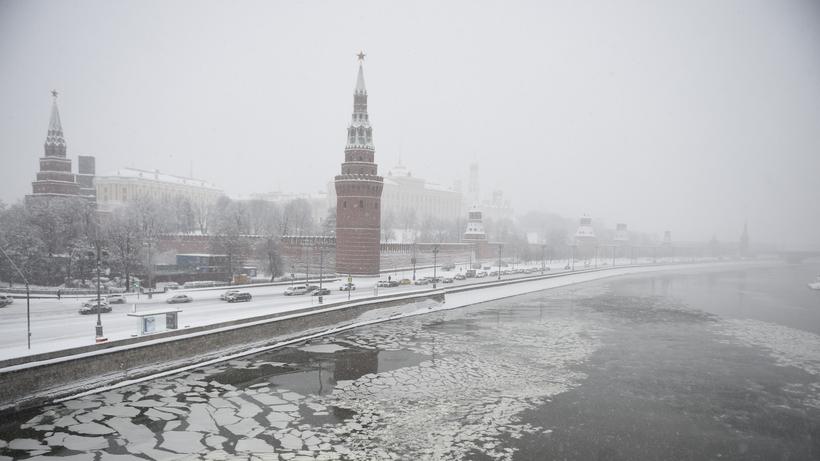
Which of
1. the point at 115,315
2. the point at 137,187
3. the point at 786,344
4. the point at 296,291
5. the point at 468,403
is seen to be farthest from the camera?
the point at 137,187

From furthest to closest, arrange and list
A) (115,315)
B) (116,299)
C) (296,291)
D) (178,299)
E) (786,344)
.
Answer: (296,291) → (178,299) → (116,299) → (786,344) → (115,315)

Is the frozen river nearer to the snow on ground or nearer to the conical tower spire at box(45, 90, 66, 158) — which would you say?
the snow on ground

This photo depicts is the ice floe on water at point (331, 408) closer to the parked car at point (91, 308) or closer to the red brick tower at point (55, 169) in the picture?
the parked car at point (91, 308)

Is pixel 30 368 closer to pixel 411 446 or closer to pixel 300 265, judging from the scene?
pixel 411 446

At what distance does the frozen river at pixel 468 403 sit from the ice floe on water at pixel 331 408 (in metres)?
0.06

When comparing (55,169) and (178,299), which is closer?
(178,299)

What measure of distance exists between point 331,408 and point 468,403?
4.35 meters

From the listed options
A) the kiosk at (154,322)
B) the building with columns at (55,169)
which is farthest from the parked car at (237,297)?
the building with columns at (55,169)

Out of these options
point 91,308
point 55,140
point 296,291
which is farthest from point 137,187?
point 91,308

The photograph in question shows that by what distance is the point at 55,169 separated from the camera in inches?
2162

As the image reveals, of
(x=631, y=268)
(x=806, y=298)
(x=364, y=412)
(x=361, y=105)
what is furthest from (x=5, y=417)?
(x=631, y=268)

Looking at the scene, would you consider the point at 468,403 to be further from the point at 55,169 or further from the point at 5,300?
the point at 55,169

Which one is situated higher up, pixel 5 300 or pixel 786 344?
pixel 5 300

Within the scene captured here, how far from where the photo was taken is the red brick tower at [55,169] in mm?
54281
